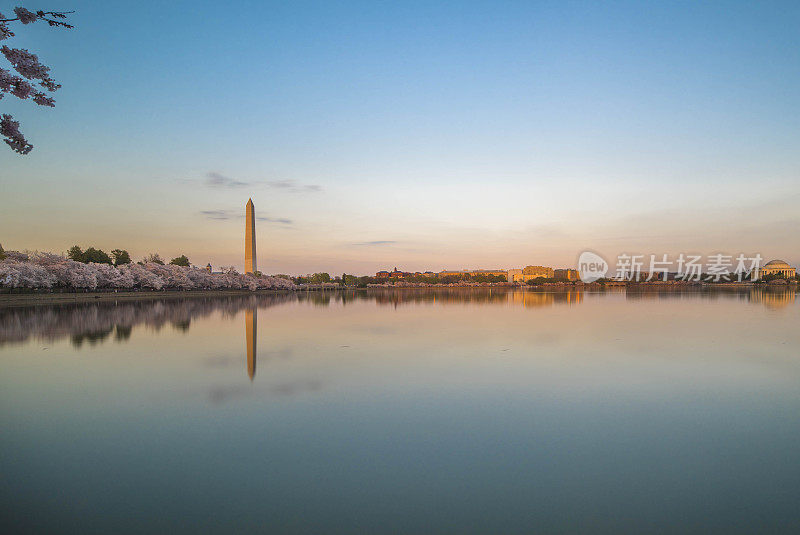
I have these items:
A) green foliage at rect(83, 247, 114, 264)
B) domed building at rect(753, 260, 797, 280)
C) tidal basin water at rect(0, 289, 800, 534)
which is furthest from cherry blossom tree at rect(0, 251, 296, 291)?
domed building at rect(753, 260, 797, 280)

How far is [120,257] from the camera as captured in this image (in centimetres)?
8825

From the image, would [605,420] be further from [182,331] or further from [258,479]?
[182,331]

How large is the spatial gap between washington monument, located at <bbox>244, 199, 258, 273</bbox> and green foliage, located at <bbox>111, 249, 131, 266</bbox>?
75.1 feet

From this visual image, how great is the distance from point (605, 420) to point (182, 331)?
75.7 ft

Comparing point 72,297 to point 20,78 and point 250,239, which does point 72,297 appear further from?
point 20,78

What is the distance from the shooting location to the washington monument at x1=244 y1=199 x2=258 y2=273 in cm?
10006

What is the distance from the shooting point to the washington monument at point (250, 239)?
100062 mm

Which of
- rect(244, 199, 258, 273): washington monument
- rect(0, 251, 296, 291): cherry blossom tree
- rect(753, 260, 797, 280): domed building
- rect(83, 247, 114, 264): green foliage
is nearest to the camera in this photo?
rect(0, 251, 296, 291): cherry blossom tree

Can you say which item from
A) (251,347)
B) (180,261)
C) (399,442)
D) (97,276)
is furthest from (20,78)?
(180,261)

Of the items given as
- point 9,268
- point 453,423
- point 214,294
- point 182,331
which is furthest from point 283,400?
point 214,294

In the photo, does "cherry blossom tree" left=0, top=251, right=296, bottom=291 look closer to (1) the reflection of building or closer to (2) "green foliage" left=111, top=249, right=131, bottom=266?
(2) "green foliage" left=111, top=249, right=131, bottom=266

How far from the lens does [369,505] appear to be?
608cm

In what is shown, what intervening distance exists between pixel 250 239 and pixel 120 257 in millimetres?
24751

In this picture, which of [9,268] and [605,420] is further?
[9,268]
